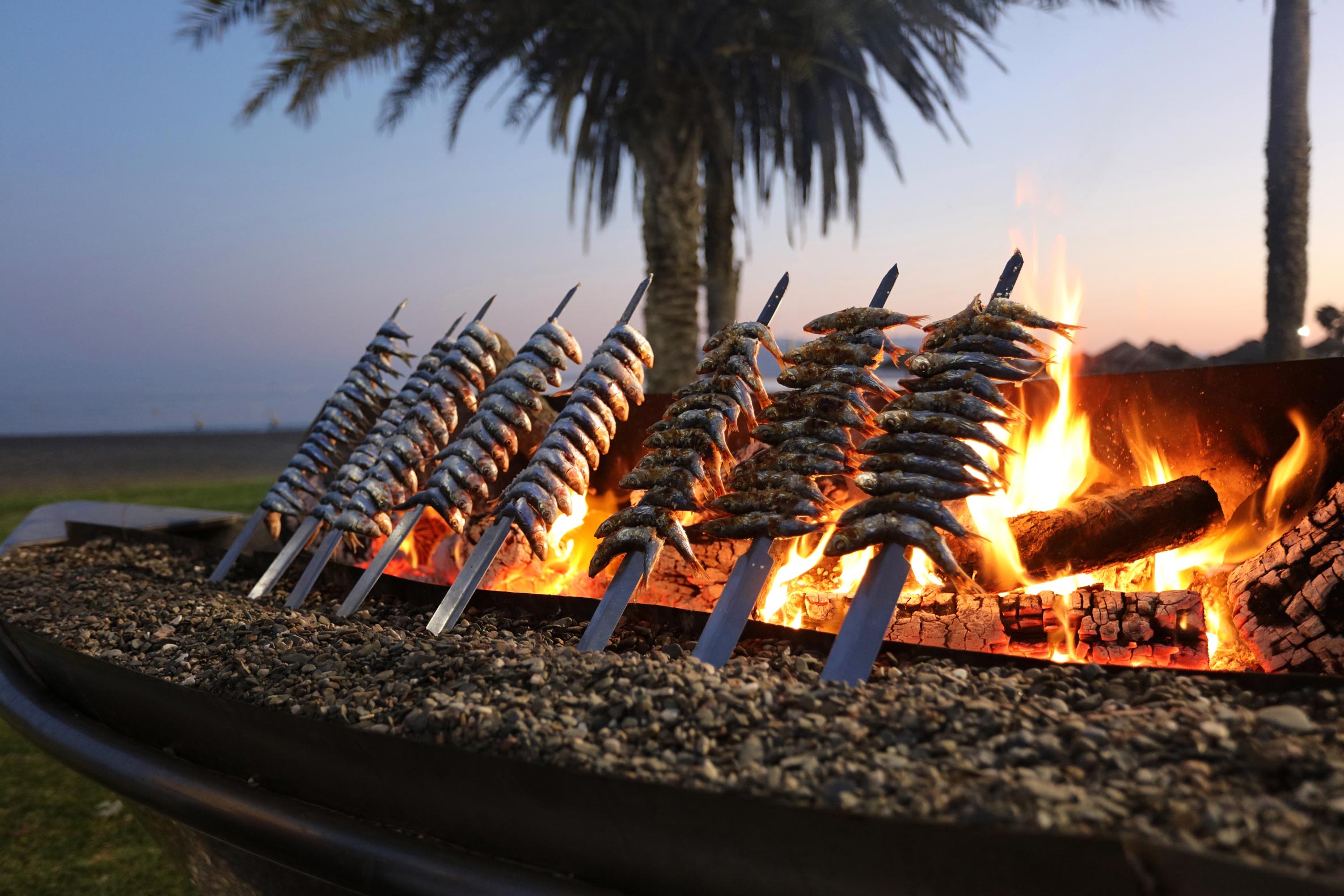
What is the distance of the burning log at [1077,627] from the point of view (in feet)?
5.30

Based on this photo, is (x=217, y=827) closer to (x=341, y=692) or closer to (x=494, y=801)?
(x=341, y=692)

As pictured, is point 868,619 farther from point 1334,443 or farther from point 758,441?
point 1334,443

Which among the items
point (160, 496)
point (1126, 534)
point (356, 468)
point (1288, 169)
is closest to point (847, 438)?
point (1126, 534)

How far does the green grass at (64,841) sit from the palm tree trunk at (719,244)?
6.64 m

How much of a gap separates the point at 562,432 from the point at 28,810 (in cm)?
260

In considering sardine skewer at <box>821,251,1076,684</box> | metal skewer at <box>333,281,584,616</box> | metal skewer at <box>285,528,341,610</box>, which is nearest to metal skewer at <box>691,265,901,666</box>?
sardine skewer at <box>821,251,1076,684</box>

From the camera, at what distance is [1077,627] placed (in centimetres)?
168

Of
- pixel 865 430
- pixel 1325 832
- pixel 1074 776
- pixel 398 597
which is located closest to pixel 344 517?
pixel 398 597

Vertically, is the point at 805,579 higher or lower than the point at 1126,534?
lower

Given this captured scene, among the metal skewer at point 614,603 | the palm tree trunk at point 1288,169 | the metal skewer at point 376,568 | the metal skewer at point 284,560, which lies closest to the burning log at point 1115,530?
the metal skewer at point 614,603

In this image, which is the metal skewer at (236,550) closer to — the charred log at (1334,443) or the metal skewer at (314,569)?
the metal skewer at (314,569)

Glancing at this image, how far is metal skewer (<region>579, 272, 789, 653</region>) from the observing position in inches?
62.7

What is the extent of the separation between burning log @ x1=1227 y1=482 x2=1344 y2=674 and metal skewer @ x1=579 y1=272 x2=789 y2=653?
1000 millimetres

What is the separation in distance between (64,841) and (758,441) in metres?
2.72
